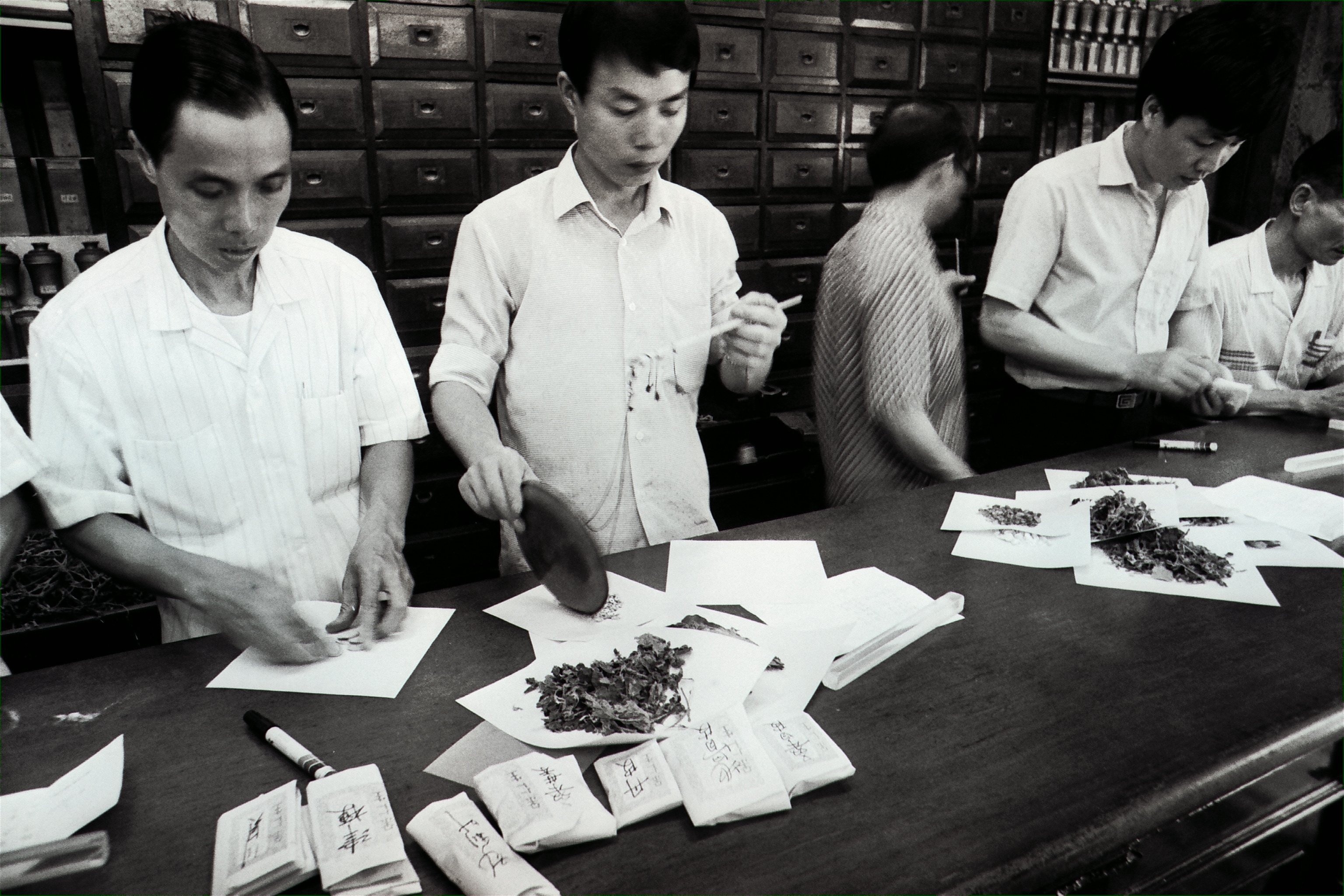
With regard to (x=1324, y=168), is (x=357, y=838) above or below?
below

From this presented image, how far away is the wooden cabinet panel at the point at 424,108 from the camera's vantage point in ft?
9.39

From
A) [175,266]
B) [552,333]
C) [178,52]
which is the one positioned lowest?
[552,333]

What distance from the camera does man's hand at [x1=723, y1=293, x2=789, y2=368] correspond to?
4.95 feet

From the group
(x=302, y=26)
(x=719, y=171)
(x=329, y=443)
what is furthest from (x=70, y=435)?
(x=719, y=171)

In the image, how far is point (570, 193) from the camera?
167cm

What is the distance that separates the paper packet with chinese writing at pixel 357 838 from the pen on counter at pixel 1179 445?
197 centimetres

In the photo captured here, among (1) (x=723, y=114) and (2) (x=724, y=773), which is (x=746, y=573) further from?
(1) (x=723, y=114)

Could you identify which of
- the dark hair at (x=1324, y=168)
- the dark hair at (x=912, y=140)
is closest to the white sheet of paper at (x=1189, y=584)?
the dark hair at (x=912, y=140)

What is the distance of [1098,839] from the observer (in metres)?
0.86

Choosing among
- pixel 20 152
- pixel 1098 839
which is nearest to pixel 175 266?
pixel 1098 839

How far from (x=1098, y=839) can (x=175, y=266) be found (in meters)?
1.49

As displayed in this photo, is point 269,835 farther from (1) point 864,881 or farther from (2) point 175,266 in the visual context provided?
(2) point 175,266

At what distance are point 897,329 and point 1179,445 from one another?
832mm

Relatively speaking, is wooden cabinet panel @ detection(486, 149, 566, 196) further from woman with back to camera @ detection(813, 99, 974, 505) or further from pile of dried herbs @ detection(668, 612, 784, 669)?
pile of dried herbs @ detection(668, 612, 784, 669)
